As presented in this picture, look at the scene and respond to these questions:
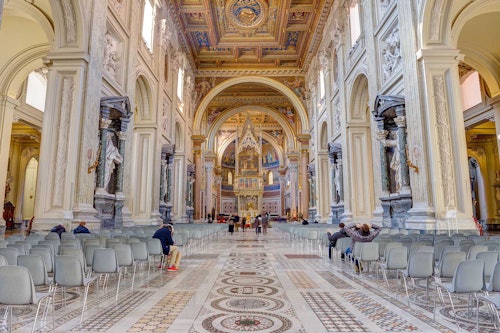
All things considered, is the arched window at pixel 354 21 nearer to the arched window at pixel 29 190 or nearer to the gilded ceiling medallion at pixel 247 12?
the gilded ceiling medallion at pixel 247 12

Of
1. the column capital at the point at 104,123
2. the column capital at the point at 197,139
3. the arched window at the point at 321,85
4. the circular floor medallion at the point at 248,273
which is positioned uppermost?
the arched window at the point at 321,85

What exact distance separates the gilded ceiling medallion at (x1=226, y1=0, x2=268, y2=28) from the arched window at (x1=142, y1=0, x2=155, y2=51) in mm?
4687

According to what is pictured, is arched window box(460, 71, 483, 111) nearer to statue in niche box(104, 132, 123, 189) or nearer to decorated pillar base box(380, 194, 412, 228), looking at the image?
decorated pillar base box(380, 194, 412, 228)

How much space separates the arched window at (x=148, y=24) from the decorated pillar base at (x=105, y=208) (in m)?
6.92

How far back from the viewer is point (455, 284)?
2875 millimetres

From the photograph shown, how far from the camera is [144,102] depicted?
14008 mm

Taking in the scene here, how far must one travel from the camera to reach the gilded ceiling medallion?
666 inches

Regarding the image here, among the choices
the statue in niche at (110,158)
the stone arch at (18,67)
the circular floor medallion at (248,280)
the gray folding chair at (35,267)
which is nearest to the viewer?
the gray folding chair at (35,267)

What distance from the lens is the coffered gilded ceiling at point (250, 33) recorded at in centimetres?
1689

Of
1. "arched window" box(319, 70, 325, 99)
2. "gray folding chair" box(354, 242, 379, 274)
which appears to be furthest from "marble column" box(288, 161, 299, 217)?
"gray folding chair" box(354, 242, 379, 274)

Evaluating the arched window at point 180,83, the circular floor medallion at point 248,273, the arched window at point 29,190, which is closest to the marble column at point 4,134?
the arched window at point 29,190

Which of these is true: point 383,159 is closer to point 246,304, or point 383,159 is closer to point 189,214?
point 246,304

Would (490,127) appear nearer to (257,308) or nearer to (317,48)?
(317,48)

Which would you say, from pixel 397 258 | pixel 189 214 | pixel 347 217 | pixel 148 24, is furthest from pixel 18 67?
pixel 397 258
